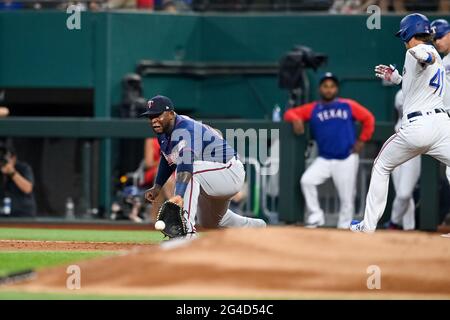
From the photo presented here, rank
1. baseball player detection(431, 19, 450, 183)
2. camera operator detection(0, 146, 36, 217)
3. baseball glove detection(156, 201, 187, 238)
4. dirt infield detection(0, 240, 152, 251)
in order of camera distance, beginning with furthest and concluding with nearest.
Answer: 1. camera operator detection(0, 146, 36, 217)
2. baseball player detection(431, 19, 450, 183)
3. dirt infield detection(0, 240, 152, 251)
4. baseball glove detection(156, 201, 187, 238)

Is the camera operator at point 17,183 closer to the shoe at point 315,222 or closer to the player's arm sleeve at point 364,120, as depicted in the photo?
the shoe at point 315,222

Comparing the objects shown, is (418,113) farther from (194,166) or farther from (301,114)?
(301,114)

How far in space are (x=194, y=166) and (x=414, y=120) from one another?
1945 mm

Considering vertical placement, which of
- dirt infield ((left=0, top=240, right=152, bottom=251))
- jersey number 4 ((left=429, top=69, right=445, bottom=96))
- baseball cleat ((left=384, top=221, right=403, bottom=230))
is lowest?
baseball cleat ((left=384, top=221, right=403, bottom=230))

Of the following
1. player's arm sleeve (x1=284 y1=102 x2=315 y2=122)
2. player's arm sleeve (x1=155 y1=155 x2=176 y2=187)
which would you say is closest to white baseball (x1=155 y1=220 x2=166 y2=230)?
player's arm sleeve (x1=155 y1=155 x2=176 y2=187)

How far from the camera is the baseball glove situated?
10.0m

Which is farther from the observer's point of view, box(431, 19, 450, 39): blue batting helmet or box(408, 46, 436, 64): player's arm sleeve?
box(431, 19, 450, 39): blue batting helmet

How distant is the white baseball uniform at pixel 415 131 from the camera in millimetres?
10609

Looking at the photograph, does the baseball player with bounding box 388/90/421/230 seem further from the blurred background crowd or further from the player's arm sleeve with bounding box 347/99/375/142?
the blurred background crowd

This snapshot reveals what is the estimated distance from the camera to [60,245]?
11.6 m

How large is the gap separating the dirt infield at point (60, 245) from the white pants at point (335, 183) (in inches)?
154

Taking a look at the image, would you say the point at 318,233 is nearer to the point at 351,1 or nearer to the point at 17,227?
the point at 17,227

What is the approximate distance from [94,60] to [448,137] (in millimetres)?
8842
